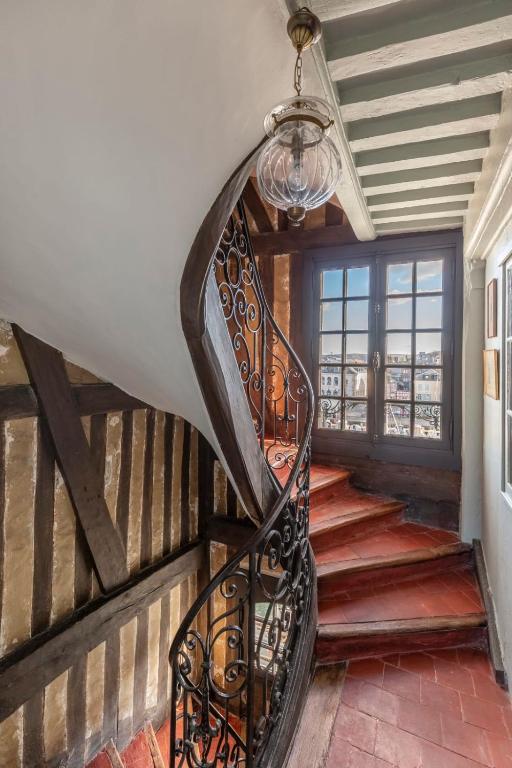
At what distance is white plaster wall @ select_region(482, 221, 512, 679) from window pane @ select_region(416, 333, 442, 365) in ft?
2.05

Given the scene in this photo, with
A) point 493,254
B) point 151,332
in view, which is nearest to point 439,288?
point 493,254

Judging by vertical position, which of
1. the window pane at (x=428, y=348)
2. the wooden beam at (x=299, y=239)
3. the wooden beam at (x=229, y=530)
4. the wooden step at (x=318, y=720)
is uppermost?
the wooden beam at (x=299, y=239)

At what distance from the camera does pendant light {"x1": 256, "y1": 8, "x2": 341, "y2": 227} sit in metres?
1.11

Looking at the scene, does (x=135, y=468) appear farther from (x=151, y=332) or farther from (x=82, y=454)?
(x=151, y=332)

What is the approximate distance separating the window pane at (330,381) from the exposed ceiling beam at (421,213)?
146 centimetres

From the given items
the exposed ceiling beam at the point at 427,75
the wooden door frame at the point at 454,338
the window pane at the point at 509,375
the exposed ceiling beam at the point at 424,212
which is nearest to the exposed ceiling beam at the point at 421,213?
the exposed ceiling beam at the point at 424,212

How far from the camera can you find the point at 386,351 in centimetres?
370

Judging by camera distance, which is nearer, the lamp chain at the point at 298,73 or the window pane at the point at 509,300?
the lamp chain at the point at 298,73

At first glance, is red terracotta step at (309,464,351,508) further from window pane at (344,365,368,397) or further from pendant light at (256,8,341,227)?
pendant light at (256,8,341,227)

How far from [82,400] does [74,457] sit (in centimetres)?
33

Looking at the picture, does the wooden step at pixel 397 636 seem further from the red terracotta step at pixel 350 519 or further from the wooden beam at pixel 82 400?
the wooden beam at pixel 82 400

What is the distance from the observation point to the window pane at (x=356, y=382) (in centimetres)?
381

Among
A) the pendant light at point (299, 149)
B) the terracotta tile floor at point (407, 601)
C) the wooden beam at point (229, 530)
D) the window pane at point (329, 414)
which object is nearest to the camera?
the pendant light at point (299, 149)

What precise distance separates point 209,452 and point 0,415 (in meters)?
1.69
